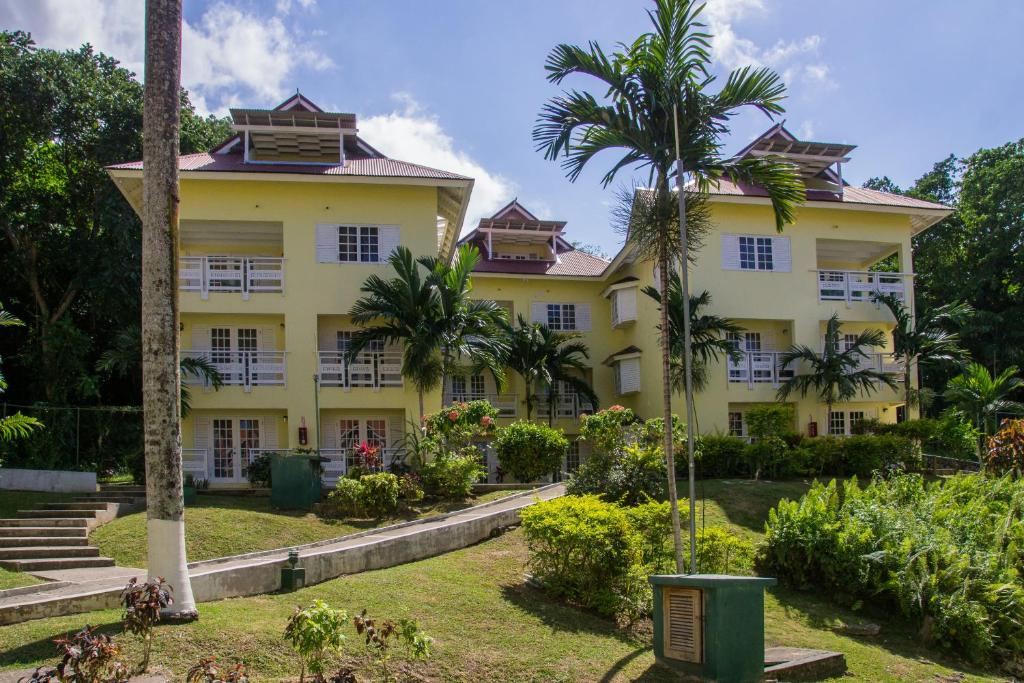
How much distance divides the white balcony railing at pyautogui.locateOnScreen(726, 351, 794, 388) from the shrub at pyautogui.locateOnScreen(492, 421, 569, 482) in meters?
8.08

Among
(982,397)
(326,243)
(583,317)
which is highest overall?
(326,243)

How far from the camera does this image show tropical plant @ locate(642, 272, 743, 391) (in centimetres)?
2641

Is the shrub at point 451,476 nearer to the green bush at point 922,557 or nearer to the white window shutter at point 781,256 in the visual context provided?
the green bush at point 922,557

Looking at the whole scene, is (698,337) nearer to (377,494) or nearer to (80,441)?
(377,494)

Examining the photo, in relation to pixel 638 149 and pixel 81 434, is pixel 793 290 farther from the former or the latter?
pixel 81 434

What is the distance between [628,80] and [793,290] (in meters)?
16.6

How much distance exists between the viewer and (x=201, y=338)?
27.3 meters

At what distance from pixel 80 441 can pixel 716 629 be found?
1947cm

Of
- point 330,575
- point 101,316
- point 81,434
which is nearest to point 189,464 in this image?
point 81,434

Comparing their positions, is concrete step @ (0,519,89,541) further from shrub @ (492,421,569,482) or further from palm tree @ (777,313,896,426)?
palm tree @ (777,313,896,426)

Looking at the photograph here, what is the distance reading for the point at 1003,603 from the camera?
14.3 metres

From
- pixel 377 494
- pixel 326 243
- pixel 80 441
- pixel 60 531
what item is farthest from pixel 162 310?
pixel 326 243

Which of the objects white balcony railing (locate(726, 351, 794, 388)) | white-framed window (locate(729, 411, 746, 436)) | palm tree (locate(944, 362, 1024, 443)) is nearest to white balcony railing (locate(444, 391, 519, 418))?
white-framed window (locate(729, 411, 746, 436))

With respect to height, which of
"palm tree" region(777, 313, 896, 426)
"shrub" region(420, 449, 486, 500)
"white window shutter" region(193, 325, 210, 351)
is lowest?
"shrub" region(420, 449, 486, 500)
